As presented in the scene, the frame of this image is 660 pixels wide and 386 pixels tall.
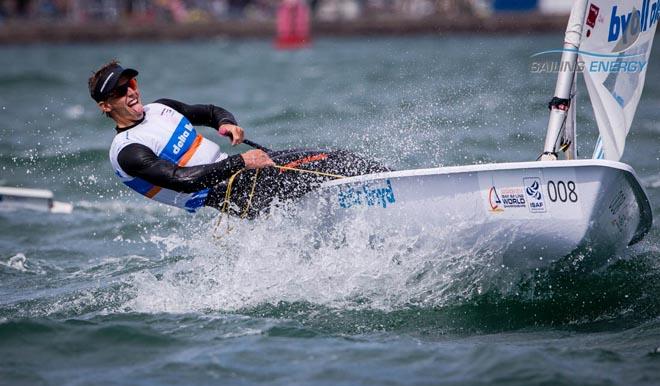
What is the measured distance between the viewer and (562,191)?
4742 mm

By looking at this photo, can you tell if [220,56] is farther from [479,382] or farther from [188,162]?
[479,382]

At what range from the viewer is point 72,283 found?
244 inches

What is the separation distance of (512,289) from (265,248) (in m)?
1.46

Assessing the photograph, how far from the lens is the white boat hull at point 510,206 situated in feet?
15.5

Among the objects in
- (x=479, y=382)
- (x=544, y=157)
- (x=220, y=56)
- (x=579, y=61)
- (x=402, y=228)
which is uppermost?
(x=579, y=61)

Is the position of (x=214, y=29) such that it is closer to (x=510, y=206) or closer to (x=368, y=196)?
(x=368, y=196)

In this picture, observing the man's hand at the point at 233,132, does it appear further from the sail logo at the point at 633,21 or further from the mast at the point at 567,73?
the sail logo at the point at 633,21

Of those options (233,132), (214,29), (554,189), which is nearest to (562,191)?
(554,189)

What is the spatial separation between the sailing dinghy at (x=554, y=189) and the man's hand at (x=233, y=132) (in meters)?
0.23

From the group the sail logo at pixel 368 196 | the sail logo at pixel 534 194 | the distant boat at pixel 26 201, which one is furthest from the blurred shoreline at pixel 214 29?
the sail logo at pixel 534 194

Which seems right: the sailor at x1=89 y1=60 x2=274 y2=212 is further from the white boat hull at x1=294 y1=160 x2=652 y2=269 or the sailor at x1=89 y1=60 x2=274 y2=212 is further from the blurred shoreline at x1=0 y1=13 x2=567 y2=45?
the blurred shoreline at x1=0 y1=13 x2=567 y2=45

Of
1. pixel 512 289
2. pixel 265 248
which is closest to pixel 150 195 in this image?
pixel 265 248

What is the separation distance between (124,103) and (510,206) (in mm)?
2255

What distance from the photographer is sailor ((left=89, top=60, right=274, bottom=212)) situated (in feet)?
16.8
